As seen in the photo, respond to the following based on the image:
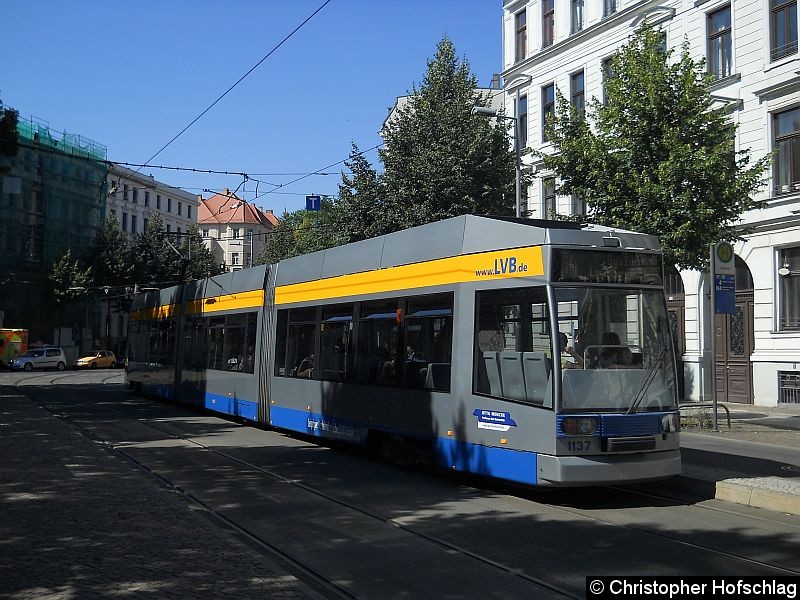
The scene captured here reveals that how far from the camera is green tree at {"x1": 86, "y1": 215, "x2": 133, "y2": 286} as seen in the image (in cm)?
6188

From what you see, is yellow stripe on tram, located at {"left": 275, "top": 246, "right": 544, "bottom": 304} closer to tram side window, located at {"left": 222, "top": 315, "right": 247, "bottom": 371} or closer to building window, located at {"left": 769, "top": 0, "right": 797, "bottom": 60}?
tram side window, located at {"left": 222, "top": 315, "right": 247, "bottom": 371}

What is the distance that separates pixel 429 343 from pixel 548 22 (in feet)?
84.9

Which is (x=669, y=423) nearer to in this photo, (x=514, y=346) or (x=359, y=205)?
(x=514, y=346)

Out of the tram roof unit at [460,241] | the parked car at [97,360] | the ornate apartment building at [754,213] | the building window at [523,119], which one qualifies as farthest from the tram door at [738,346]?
the parked car at [97,360]

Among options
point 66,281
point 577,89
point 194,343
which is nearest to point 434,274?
point 194,343

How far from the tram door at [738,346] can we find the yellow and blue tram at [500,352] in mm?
14655

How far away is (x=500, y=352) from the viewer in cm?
966

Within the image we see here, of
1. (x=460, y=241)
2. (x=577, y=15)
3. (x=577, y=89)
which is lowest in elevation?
(x=460, y=241)

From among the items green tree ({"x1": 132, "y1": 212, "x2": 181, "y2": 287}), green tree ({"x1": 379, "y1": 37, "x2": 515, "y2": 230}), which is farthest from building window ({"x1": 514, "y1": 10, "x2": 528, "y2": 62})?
green tree ({"x1": 132, "y1": 212, "x2": 181, "y2": 287})

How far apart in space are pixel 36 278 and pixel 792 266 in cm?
5075

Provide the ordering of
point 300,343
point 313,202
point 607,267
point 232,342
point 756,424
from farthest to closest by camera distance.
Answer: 1. point 313,202
2. point 756,424
3. point 232,342
4. point 300,343
5. point 607,267

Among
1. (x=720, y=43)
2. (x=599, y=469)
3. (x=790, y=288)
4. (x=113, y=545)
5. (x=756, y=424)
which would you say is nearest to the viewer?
(x=113, y=545)

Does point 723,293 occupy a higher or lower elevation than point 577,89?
lower

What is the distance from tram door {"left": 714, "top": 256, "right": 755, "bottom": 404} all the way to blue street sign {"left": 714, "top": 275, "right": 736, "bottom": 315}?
8.50 metres
